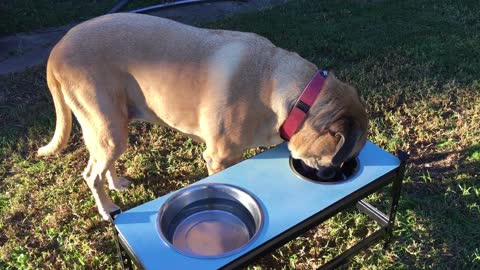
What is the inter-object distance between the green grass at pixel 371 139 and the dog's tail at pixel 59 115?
0.49m

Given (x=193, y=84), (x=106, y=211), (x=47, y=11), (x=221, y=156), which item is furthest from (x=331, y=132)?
(x=47, y=11)

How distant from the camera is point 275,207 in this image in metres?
2.49

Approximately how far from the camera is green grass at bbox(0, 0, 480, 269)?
3.20m

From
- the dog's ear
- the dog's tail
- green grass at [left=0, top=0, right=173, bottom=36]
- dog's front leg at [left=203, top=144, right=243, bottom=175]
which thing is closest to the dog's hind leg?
dog's front leg at [left=203, top=144, right=243, bottom=175]

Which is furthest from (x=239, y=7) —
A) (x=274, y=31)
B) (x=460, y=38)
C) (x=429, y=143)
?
(x=429, y=143)

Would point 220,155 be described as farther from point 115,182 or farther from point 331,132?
point 115,182

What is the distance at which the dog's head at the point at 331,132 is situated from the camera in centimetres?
263

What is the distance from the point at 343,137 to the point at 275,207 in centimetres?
54

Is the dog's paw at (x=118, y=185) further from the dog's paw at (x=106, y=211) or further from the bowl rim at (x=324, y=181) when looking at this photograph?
the bowl rim at (x=324, y=181)

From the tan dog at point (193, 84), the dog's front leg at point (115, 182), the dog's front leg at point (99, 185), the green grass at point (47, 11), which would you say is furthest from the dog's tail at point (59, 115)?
the green grass at point (47, 11)

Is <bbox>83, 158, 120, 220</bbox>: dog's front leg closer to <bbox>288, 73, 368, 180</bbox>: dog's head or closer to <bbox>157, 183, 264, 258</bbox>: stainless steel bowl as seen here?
<bbox>157, 183, 264, 258</bbox>: stainless steel bowl

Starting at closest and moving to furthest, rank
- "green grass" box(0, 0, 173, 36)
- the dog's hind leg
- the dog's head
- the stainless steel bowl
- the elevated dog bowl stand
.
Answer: the elevated dog bowl stand
the stainless steel bowl
the dog's head
the dog's hind leg
"green grass" box(0, 0, 173, 36)

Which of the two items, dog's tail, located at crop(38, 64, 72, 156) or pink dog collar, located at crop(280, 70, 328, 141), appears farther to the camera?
dog's tail, located at crop(38, 64, 72, 156)

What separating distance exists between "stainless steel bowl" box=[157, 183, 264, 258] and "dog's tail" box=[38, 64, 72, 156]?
118 centimetres
